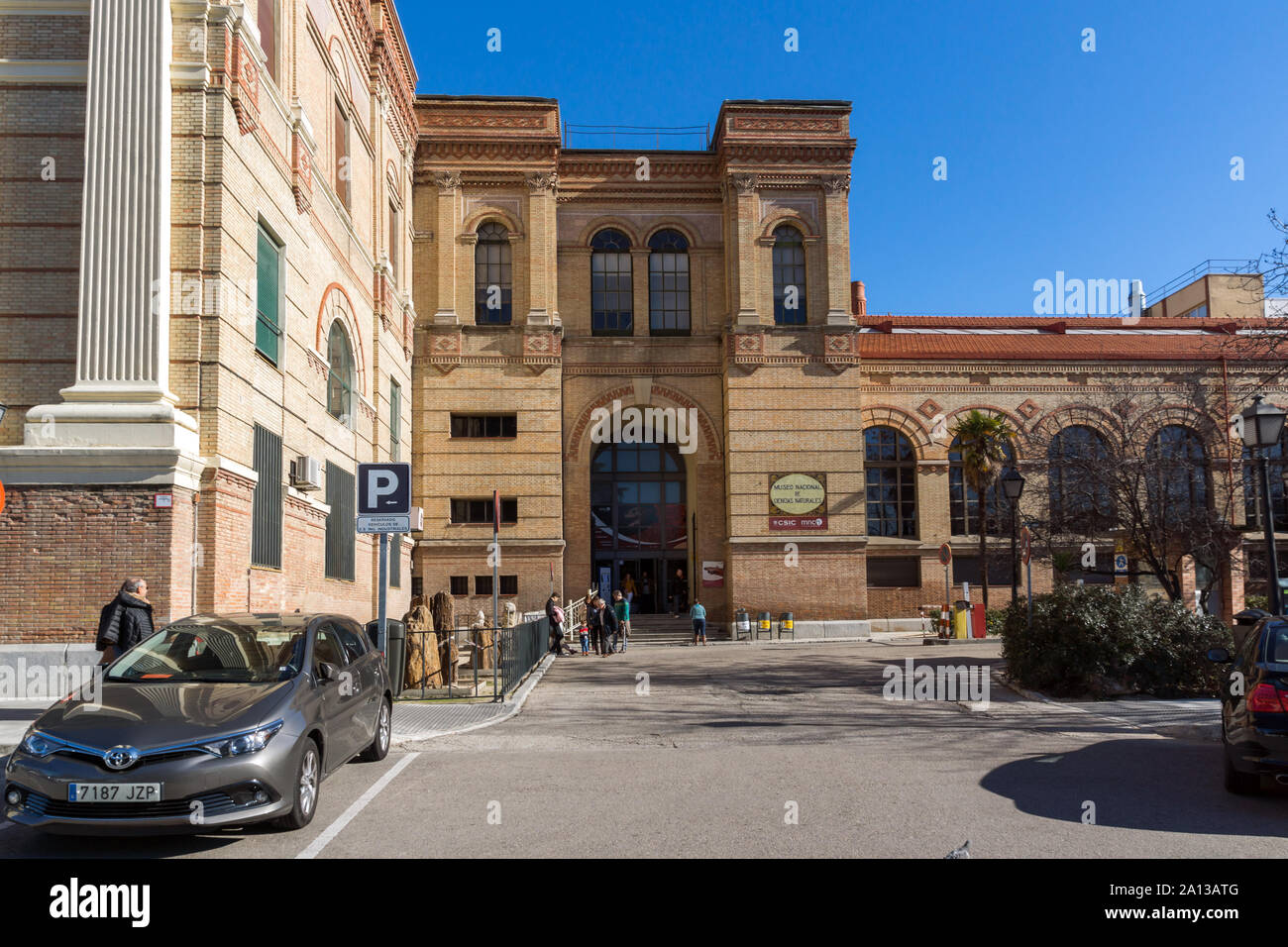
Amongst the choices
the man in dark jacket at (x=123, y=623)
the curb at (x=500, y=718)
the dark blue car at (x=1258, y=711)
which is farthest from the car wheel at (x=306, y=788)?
the dark blue car at (x=1258, y=711)

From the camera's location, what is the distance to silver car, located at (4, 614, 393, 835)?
665 cm

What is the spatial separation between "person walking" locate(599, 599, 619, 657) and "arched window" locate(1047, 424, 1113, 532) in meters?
11.2

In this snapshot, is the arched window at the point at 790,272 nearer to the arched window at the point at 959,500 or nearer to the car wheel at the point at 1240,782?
the arched window at the point at 959,500

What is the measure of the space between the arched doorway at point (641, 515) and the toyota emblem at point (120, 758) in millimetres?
30607

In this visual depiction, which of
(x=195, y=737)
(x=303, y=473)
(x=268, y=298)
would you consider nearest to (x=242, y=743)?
(x=195, y=737)

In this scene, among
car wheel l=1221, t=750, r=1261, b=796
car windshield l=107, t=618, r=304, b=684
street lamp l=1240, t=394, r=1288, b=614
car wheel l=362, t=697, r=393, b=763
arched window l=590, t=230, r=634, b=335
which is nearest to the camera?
car windshield l=107, t=618, r=304, b=684

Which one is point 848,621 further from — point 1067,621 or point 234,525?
point 234,525

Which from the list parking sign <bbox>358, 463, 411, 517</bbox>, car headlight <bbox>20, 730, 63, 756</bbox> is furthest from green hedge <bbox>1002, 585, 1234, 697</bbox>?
car headlight <bbox>20, 730, 63, 756</bbox>

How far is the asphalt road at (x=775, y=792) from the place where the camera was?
7035 millimetres

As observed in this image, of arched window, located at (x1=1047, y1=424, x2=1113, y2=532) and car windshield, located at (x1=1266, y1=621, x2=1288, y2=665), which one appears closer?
car windshield, located at (x1=1266, y1=621, x2=1288, y2=665)

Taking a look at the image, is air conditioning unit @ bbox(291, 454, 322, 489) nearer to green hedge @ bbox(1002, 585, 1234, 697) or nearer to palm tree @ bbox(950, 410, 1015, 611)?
green hedge @ bbox(1002, 585, 1234, 697)

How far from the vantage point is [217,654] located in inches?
338
